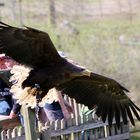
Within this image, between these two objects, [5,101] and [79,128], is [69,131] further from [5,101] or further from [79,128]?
[5,101]

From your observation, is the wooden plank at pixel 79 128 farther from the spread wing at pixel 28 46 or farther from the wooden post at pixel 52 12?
the wooden post at pixel 52 12

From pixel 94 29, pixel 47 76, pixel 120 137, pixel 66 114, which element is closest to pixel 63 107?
pixel 66 114

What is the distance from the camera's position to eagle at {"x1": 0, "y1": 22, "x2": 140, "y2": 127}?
674 cm

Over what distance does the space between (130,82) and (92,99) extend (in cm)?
419

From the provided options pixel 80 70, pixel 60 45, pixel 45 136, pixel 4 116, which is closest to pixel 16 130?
pixel 4 116

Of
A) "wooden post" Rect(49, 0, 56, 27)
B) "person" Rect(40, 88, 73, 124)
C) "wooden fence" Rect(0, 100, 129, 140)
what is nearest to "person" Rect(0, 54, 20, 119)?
"wooden fence" Rect(0, 100, 129, 140)

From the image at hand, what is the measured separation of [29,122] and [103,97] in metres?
1.74

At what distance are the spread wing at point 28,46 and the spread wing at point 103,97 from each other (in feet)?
2.24

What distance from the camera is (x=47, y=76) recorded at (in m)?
7.16

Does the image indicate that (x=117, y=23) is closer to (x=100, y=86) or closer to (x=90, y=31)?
(x=90, y=31)

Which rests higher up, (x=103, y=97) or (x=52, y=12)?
(x=103, y=97)

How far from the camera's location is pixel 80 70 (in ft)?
23.6

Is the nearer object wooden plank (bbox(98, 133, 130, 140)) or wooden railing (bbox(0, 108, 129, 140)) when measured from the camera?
wooden railing (bbox(0, 108, 129, 140))

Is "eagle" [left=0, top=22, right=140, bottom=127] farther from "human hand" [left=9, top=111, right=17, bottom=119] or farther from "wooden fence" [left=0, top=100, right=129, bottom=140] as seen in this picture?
"human hand" [left=9, top=111, right=17, bottom=119]
